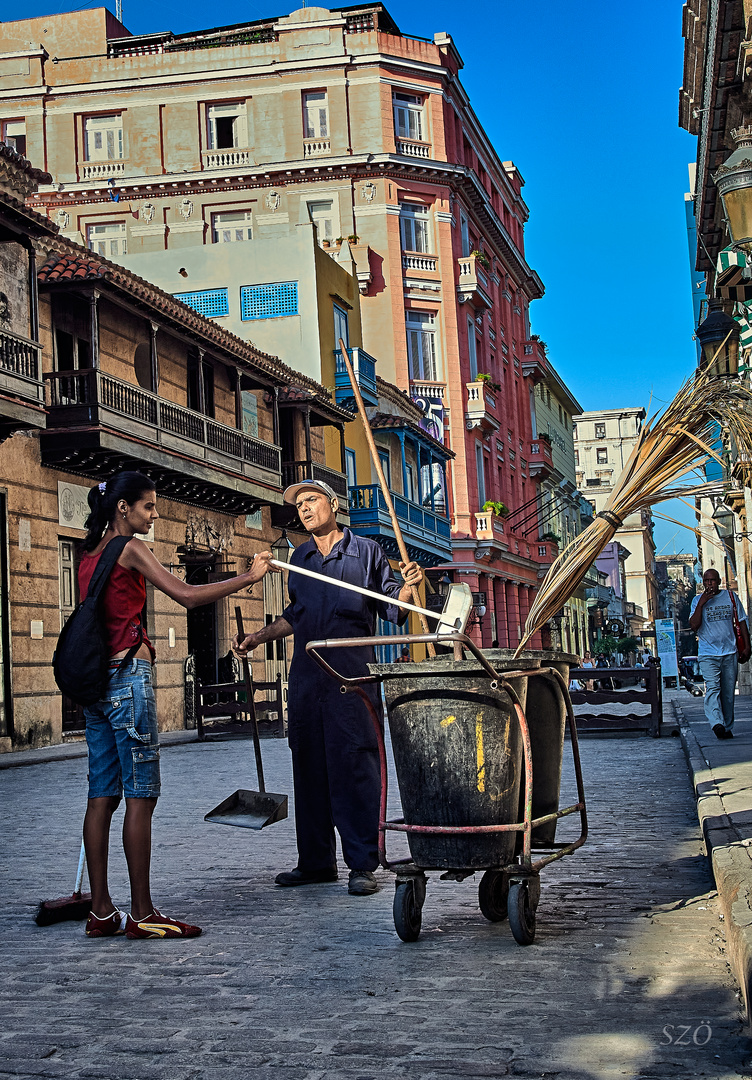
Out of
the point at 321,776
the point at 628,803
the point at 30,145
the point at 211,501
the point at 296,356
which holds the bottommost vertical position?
the point at 628,803

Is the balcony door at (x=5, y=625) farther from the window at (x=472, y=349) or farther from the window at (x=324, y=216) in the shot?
the window at (x=472, y=349)

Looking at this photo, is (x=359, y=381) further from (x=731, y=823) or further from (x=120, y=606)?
(x=120, y=606)

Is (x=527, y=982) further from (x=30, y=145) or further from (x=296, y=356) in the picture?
(x=30, y=145)

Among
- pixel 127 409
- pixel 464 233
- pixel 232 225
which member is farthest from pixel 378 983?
pixel 464 233

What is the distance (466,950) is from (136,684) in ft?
5.43

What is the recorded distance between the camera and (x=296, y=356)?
3097cm

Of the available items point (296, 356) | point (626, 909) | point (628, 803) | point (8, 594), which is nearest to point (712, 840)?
point (626, 909)

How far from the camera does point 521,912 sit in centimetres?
422

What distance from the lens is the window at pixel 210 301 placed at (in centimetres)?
3105

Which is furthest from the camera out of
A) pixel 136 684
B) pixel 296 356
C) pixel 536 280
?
pixel 536 280

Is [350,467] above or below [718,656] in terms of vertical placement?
above

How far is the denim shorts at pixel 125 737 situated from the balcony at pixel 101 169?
3562cm

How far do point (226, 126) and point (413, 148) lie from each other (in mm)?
6184

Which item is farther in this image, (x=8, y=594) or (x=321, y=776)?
(x=8, y=594)
